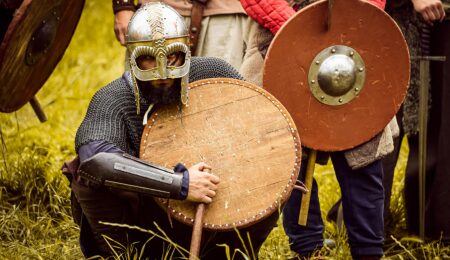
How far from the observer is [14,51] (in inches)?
156

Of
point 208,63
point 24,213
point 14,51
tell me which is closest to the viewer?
point 208,63

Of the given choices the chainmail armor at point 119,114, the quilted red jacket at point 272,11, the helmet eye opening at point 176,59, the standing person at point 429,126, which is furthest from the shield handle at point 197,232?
the standing person at point 429,126

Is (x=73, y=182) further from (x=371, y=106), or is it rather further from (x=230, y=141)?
(x=371, y=106)

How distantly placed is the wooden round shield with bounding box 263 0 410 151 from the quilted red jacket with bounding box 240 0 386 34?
4.6 inches

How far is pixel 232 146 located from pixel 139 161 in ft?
1.31

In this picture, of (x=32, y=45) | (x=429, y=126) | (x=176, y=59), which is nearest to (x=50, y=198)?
(x=32, y=45)

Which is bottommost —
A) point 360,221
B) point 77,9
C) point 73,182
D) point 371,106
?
point 360,221

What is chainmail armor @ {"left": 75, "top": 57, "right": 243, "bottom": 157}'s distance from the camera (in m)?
3.42

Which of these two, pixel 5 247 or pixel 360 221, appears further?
pixel 5 247

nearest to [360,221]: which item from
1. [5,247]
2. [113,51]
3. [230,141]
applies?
[230,141]

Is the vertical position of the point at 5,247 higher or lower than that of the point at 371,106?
lower

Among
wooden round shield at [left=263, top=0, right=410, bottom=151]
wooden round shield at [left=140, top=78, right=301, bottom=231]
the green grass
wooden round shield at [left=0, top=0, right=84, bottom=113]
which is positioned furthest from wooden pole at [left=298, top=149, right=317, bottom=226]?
wooden round shield at [left=0, top=0, right=84, bottom=113]

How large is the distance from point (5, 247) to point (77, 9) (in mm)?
1252

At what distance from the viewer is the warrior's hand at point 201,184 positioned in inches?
129
